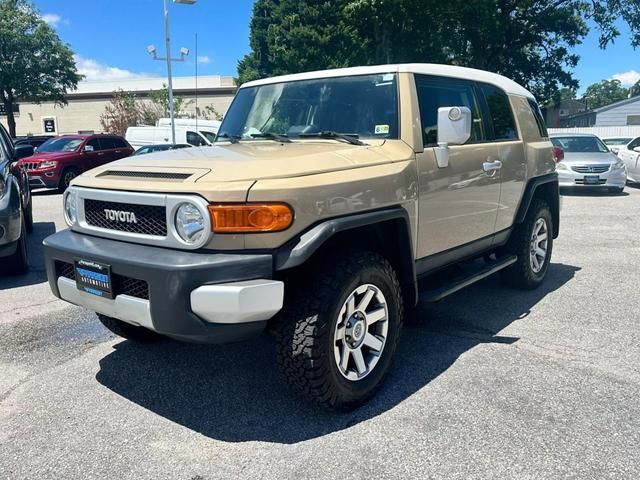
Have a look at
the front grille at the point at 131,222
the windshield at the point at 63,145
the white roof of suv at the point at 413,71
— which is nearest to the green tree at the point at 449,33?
the windshield at the point at 63,145

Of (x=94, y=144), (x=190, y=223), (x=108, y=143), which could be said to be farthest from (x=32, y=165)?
(x=190, y=223)

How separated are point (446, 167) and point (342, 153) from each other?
93 centimetres

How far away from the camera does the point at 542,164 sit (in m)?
5.26

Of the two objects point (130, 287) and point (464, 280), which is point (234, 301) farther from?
point (464, 280)

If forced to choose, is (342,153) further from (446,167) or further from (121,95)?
(121,95)

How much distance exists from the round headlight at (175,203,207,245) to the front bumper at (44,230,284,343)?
0.08 m

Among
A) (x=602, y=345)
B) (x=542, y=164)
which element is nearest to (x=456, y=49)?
(x=542, y=164)

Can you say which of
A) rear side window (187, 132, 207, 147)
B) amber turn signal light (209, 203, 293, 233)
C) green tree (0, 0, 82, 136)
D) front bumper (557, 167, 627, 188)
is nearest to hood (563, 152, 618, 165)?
front bumper (557, 167, 627, 188)

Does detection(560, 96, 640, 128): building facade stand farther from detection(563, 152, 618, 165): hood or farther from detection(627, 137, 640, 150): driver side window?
detection(563, 152, 618, 165): hood

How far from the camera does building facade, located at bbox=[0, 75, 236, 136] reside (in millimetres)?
45156

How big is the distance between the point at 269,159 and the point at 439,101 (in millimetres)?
1606

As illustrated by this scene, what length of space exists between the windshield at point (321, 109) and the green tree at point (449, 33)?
56.7 ft

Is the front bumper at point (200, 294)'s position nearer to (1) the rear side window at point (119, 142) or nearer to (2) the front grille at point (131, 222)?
(2) the front grille at point (131, 222)

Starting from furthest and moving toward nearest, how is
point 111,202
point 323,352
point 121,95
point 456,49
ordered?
point 121,95 < point 456,49 < point 111,202 < point 323,352
